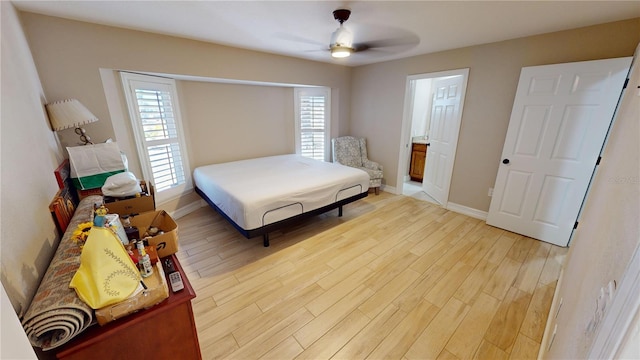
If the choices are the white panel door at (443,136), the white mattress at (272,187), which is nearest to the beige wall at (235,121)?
the white mattress at (272,187)

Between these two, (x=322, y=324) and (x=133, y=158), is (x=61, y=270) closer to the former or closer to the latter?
(x=322, y=324)

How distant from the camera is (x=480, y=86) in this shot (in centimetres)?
307

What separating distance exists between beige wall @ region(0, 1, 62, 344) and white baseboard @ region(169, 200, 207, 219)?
159 centimetres

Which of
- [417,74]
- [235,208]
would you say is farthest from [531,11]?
[235,208]

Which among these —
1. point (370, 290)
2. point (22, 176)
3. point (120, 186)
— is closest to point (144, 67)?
point (120, 186)

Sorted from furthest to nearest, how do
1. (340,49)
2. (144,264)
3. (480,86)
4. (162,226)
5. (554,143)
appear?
(480,86), (554,143), (340,49), (162,226), (144,264)

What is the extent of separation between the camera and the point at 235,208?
238 centimetres

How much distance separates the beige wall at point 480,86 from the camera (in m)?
2.31

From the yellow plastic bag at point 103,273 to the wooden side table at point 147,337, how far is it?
4.5 inches

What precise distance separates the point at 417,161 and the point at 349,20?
11.8 feet

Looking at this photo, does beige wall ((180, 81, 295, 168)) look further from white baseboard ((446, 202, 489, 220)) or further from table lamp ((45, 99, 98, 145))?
white baseboard ((446, 202, 489, 220))

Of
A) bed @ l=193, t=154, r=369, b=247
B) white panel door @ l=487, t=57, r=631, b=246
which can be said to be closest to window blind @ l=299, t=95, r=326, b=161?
bed @ l=193, t=154, r=369, b=247

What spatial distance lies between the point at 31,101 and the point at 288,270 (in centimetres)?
235

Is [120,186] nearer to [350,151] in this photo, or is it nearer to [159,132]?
[159,132]
